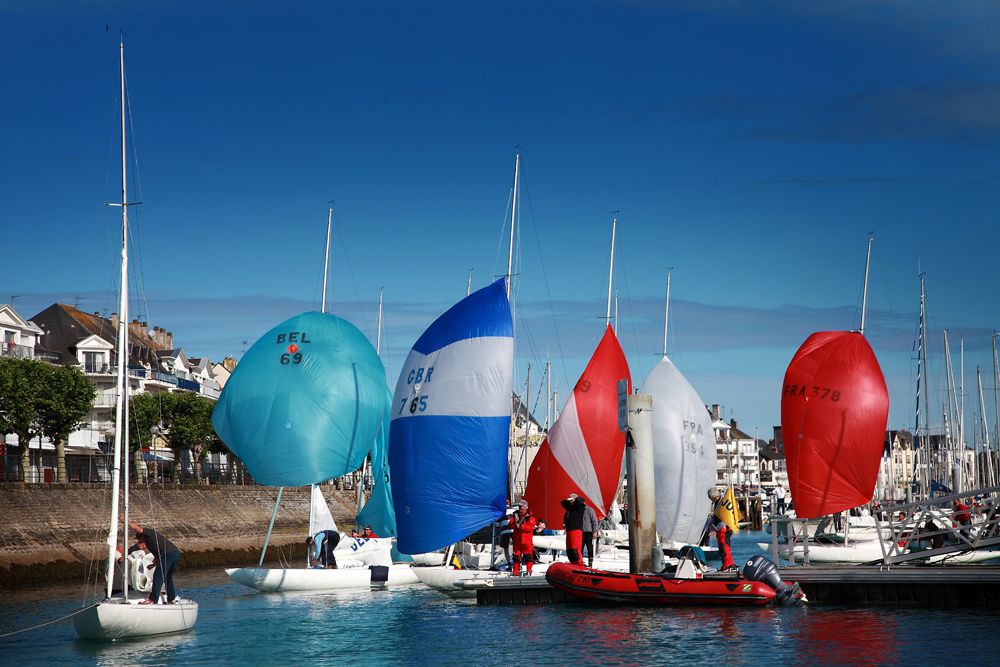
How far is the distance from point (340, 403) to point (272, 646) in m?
13.3

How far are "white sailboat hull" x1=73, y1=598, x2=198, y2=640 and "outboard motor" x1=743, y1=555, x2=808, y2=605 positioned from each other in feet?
43.5

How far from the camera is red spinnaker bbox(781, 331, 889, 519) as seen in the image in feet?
124

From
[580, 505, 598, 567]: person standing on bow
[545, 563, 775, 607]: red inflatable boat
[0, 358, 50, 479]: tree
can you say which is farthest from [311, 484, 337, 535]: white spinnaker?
[0, 358, 50, 479]: tree

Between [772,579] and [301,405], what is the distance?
51.6 ft

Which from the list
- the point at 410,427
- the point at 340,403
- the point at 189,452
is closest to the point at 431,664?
the point at 410,427

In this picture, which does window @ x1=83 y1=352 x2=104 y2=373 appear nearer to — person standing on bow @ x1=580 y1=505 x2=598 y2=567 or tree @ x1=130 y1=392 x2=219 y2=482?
tree @ x1=130 y1=392 x2=219 y2=482

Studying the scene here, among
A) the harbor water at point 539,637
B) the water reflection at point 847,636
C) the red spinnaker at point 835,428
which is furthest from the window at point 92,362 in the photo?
the water reflection at point 847,636

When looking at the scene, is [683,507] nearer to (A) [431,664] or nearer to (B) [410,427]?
(B) [410,427]

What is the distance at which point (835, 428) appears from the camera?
3784 centimetres

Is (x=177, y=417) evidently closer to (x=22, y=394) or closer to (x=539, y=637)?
(x=22, y=394)

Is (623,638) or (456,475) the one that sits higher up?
(456,475)

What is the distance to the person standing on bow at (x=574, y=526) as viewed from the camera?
32938mm

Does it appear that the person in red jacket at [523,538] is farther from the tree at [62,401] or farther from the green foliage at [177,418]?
the green foliage at [177,418]

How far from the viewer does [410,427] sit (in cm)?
3453
